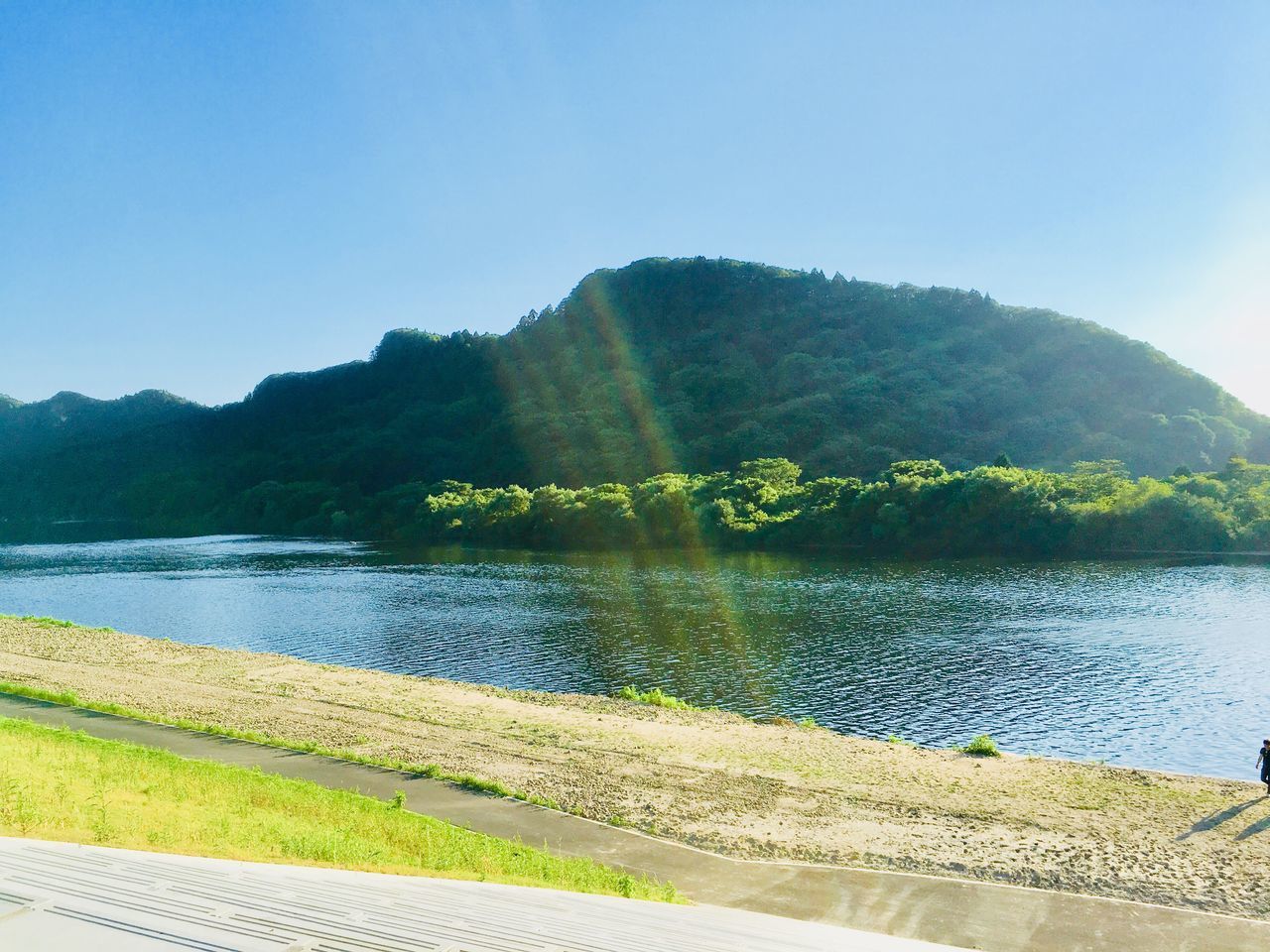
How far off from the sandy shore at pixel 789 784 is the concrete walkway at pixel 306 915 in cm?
734

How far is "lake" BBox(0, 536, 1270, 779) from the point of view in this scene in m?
29.5

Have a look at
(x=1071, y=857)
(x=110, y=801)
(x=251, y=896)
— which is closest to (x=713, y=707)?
(x=1071, y=857)

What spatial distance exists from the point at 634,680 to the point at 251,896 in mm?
29087

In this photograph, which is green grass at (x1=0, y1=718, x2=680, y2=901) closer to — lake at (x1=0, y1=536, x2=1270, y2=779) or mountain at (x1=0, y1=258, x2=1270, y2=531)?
lake at (x1=0, y1=536, x2=1270, y2=779)

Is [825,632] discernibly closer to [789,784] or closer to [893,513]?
[789,784]

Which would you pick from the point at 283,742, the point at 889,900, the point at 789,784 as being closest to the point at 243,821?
the point at 283,742

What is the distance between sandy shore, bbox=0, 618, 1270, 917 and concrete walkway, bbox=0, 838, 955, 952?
289 inches

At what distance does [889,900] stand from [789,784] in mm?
6488

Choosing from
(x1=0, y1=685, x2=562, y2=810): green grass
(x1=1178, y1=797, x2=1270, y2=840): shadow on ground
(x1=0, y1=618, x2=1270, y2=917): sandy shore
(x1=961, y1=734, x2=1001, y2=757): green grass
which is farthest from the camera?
(x1=961, y1=734, x2=1001, y2=757): green grass

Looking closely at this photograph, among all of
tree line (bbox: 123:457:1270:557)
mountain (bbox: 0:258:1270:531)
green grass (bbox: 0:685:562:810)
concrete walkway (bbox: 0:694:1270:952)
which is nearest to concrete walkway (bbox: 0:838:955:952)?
concrete walkway (bbox: 0:694:1270:952)

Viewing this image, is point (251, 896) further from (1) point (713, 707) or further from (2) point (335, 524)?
(2) point (335, 524)

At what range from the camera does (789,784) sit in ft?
64.3

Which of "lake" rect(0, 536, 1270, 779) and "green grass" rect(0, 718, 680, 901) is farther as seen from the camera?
"lake" rect(0, 536, 1270, 779)

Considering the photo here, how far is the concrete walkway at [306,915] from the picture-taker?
6.13m
